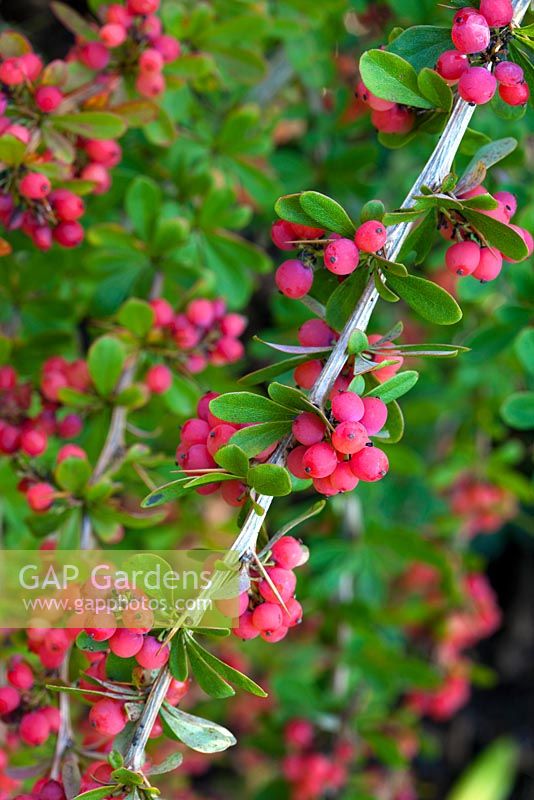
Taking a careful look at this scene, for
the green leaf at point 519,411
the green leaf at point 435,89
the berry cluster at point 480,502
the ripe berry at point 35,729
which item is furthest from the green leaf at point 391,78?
the berry cluster at point 480,502

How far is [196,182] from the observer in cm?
129

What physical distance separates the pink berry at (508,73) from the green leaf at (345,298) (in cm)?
20

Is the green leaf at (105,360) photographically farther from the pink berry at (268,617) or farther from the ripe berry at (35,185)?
the pink berry at (268,617)

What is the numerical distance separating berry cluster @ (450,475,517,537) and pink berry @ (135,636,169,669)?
1227 mm

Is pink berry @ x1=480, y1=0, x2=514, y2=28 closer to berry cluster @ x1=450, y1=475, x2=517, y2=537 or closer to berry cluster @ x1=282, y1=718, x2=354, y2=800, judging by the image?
berry cluster @ x1=450, y1=475, x2=517, y2=537

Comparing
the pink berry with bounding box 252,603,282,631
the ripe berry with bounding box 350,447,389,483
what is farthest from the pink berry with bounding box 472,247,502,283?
the pink berry with bounding box 252,603,282,631

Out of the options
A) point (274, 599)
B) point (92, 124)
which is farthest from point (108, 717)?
point (92, 124)

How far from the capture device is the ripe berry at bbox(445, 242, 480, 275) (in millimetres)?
751

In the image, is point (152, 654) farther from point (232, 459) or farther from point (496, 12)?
point (496, 12)

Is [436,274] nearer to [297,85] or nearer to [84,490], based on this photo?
[297,85]

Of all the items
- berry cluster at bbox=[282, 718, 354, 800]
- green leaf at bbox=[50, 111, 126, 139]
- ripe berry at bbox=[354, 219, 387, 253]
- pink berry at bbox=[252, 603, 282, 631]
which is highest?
ripe berry at bbox=[354, 219, 387, 253]

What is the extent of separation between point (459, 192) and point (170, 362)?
0.55 meters

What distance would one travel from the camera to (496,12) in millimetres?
731

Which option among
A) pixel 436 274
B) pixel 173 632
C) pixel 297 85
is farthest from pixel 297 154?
pixel 173 632
